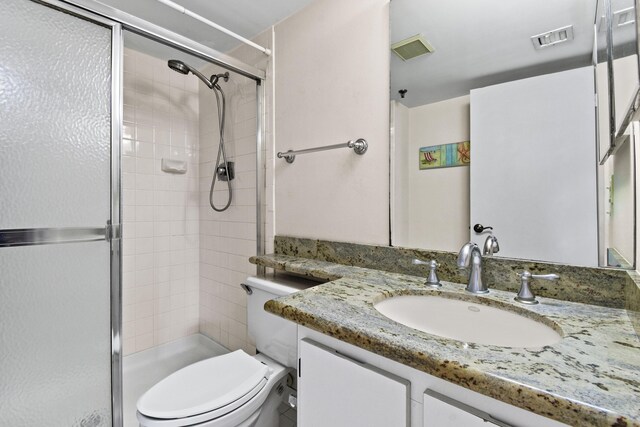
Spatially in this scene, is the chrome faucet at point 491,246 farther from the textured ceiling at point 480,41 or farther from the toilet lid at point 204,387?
the toilet lid at point 204,387

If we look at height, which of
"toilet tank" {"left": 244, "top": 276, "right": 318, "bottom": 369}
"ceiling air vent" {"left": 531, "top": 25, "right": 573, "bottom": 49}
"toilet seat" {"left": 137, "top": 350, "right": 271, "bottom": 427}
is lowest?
"toilet seat" {"left": 137, "top": 350, "right": 271, "bottom": 427}

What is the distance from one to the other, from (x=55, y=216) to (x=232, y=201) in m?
1.01

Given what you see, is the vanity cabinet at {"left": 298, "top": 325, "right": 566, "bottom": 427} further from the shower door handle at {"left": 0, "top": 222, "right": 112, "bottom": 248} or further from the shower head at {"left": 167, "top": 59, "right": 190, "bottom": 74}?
the shower head at {"left": 167, "top": 59, "right": 190, "bottom": 74}

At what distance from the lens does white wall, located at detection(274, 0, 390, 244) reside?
1.28 m

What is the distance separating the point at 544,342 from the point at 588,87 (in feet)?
2.38

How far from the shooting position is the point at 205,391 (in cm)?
112

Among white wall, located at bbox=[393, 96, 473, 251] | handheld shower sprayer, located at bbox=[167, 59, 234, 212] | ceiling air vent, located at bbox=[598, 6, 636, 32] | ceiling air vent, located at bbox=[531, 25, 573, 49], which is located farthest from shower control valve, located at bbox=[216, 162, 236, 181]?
ceiling air vent, located at bbox=[598, 6, 636, 32]

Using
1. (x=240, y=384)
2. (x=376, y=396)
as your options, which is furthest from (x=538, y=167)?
(x=240, y=384)

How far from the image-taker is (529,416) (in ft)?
1.53

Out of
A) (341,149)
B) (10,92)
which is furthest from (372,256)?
(10,92)

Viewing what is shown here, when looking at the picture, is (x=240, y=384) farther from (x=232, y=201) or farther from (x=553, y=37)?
(x=553, y=37)

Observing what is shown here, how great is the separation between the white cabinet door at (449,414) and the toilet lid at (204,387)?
76 centimetres

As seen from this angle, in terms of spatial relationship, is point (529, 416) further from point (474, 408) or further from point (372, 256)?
point (372, 256)

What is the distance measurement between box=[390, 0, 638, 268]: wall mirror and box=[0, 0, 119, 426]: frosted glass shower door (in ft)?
4.01
